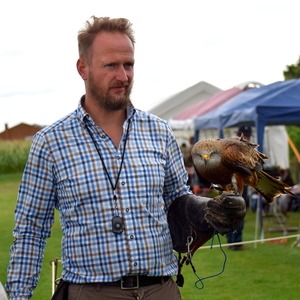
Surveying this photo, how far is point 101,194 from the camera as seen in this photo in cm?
213

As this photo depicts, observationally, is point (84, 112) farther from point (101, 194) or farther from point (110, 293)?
point (110, 293)

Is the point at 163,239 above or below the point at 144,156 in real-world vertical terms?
below

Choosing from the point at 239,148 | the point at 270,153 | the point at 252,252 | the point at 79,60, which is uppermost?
the point at 79,60

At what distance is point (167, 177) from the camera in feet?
7.89

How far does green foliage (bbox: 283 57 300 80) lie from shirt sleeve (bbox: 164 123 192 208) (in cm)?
3118

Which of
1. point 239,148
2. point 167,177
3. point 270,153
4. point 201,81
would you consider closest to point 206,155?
point 239,148

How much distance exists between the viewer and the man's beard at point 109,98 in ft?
7.27

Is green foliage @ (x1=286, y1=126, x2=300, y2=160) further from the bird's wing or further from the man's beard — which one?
the man's beard

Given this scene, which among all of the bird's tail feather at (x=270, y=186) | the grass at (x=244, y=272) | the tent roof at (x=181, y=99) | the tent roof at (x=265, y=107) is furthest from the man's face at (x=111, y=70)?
the tent roof at (x=181, y=99)

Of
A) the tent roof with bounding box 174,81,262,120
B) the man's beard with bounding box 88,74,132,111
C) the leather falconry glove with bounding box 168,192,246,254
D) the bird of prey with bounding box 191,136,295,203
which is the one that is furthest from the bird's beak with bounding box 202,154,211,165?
the tent roof with bounding box 174,81,262,120

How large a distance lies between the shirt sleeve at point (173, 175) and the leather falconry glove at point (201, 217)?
0.12 ft

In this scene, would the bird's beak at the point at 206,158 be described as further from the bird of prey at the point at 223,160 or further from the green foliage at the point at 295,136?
the green foliage at the point at 295,136

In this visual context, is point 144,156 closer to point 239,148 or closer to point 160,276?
point 160,276

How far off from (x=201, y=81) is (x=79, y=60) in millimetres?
23291
